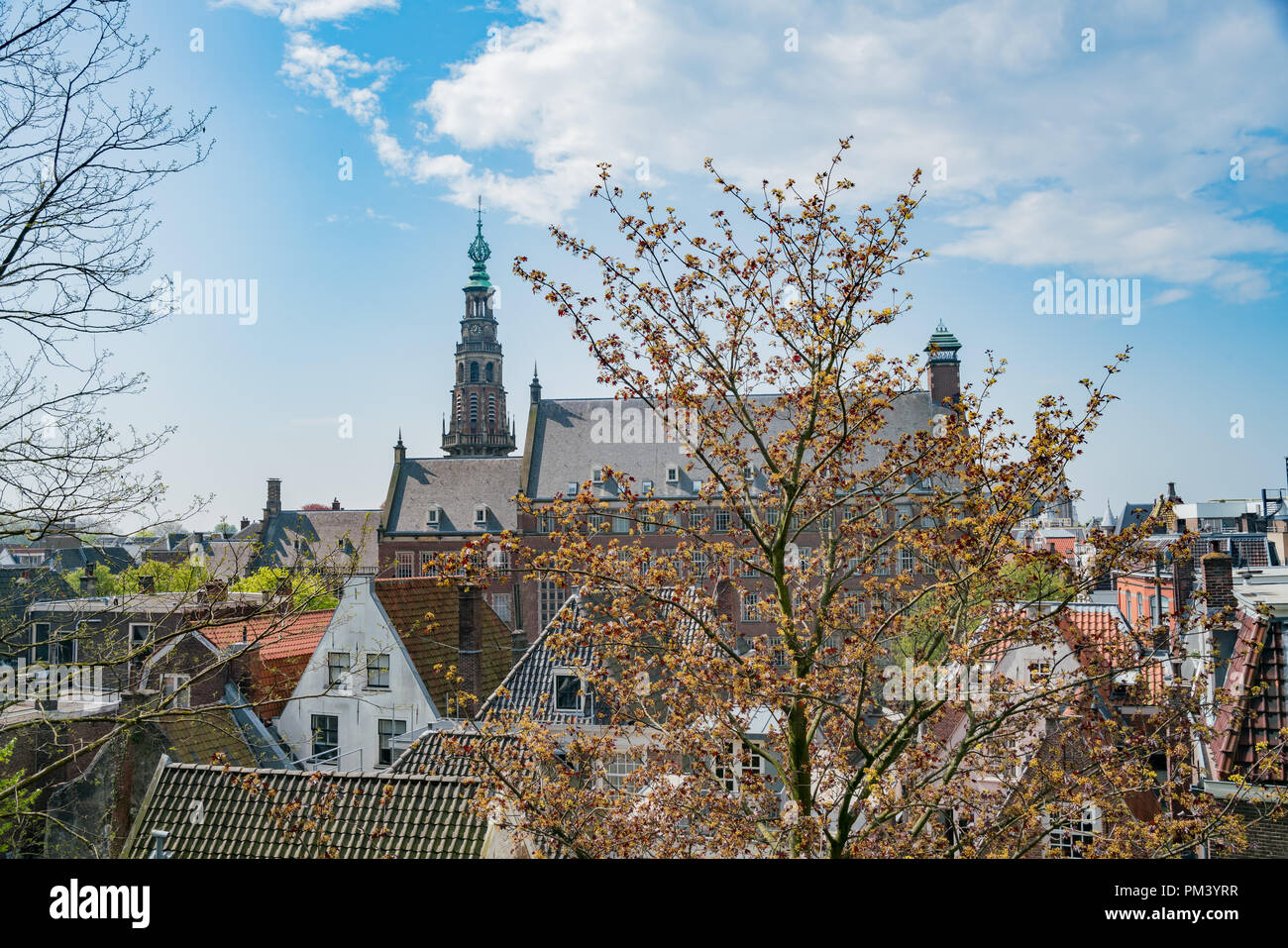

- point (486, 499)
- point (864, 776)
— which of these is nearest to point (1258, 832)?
point (864, 776)

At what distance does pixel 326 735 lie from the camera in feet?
77.0

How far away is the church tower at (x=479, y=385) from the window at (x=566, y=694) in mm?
67721

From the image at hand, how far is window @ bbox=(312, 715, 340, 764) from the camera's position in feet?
76.2

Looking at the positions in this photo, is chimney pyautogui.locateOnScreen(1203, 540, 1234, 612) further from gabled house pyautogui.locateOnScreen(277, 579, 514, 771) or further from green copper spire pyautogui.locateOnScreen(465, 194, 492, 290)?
green copper spire pyautogui.locateOnScreen(465, 194, 492, 290)

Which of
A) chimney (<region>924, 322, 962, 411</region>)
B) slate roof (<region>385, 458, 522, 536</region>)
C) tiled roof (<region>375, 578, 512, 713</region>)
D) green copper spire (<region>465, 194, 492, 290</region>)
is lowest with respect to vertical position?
tiled roof (<region>375, 578, 512, 713</region>)

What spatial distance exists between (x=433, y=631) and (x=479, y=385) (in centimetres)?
6932

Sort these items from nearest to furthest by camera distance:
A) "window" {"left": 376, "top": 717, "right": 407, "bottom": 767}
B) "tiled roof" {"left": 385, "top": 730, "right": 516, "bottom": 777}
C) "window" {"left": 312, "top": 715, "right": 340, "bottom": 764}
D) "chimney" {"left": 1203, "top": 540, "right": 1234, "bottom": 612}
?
"tiled roof" {"left": 385, "top": 730, "right": 516, "bottom": 777} → "chimney" {"left": 1203, "top": 540, "right": 1234, "bottom": 612} → "window" {"left": 376, "top": 717, "right": 407, "bottom": 767} → "window" {"left": 312, "top": 715, "right": 340, "bottom": 764}

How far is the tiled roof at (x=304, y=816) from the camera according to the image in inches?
486

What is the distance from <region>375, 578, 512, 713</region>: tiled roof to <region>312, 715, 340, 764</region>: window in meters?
2.94

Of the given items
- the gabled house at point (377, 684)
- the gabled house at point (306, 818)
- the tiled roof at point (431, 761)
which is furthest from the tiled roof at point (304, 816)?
the gabled house at point (377, 684)

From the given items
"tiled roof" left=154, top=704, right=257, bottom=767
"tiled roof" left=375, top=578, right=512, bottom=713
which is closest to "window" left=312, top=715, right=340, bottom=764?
"tiled roof" left=154, top=704, right=257, bottom=767

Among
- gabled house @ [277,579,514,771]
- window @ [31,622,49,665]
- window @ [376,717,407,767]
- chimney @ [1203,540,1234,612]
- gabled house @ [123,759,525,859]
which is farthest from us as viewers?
window @ [376,717,407,767]

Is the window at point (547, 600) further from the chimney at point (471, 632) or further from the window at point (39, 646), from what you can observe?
the chimney at point (471, 632)
